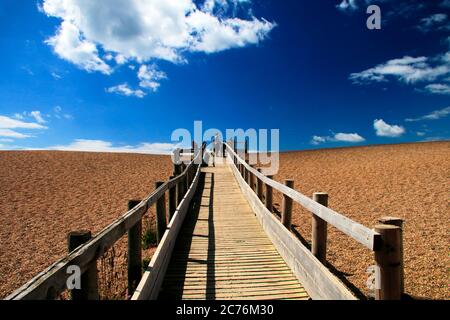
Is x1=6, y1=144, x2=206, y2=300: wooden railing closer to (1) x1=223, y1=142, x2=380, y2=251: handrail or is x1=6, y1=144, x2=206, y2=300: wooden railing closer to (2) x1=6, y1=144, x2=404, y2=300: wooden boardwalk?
(2) x1=6, y1=144, x2=404, y2=300: wooden boardwalk

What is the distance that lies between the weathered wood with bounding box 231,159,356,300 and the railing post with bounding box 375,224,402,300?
0.42 meters

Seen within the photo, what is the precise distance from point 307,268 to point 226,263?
1.59 metres

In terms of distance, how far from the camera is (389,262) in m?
2.68

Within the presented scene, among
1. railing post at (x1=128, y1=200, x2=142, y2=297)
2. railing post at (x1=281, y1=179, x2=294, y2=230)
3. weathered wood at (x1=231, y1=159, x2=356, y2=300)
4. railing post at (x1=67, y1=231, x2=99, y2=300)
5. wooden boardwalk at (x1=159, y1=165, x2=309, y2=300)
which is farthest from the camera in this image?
railing post at (x1=281, y1=179, x2=294, y2=230)

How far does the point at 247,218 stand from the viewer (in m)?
8.73

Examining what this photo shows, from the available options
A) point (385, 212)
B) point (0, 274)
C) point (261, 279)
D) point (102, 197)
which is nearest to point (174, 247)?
point (261, 279)

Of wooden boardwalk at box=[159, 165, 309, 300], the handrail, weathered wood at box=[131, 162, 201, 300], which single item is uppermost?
the handrail

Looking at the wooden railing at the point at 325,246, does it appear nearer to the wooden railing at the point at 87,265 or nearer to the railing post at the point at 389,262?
the railing post at the point at 389,262

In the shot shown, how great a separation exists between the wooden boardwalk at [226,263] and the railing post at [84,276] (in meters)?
1.72

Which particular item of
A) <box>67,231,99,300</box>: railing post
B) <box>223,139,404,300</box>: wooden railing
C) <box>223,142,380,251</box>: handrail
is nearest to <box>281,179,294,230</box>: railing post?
<box>223,139,404,300</box>: wooden railing

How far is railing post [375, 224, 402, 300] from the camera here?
8.79 feet

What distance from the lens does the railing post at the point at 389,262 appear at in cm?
268

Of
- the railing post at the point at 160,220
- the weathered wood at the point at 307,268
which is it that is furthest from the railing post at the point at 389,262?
the railing post at the point at 160,220

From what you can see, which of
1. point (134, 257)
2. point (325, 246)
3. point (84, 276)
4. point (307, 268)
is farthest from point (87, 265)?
point (325, 246)
